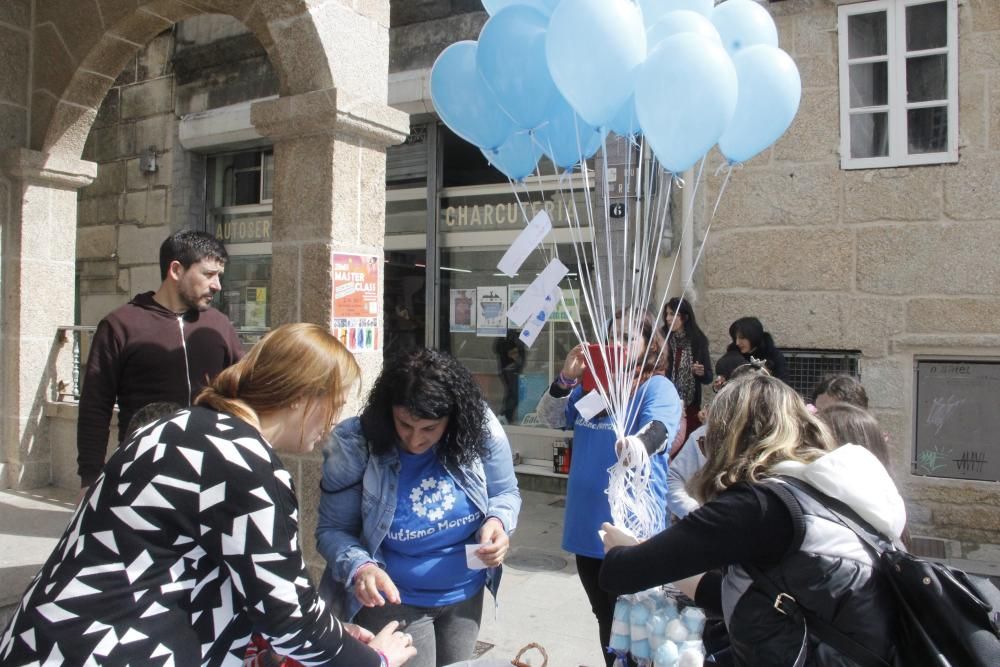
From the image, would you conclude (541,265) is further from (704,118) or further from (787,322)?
(704,118)

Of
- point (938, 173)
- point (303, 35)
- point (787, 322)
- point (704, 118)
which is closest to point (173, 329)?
point (303, 35)

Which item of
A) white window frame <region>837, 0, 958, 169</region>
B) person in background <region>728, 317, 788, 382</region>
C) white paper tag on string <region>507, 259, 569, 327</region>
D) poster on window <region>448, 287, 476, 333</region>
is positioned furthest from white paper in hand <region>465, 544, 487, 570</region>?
poster on window <region>448, 287, 476, 333</region>

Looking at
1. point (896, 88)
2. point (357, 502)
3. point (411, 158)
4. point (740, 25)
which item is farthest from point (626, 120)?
point (411, 158)

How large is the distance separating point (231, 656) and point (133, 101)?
30.3 feet

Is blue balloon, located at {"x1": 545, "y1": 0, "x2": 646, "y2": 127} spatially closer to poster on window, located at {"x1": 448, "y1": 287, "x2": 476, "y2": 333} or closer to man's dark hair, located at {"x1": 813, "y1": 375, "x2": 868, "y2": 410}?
man's dark hair, located at {"x1": 813, "y1": 375, "x2": 868, "y2": 410}

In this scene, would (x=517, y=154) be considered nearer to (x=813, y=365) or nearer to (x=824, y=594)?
(x=824, y=594)

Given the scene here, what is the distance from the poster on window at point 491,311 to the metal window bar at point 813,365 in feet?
8.93

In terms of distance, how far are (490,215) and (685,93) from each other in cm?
481

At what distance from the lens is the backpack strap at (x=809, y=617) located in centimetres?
161

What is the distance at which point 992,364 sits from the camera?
17.9ft

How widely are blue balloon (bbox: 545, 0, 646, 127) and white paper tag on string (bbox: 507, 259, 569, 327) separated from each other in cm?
68

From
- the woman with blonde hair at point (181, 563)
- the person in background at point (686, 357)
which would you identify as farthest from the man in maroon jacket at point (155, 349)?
the person in background at point (686, 357)

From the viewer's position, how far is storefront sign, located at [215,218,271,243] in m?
8.95

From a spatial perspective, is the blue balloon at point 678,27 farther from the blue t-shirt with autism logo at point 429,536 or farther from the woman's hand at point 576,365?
the blue t-shirt with autism logo at point 429,536
